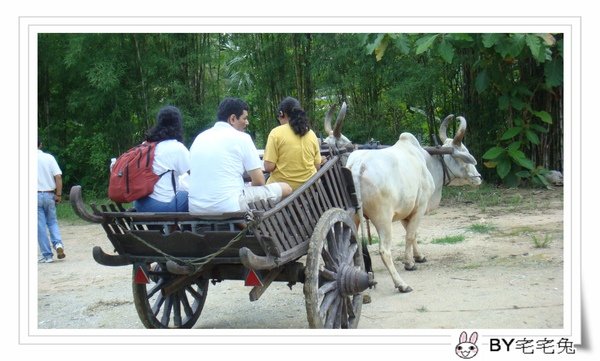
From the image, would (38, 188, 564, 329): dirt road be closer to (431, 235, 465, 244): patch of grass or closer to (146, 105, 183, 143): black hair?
(431, 235, 465, 244): patch of grass

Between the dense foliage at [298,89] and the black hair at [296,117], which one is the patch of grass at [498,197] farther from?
the black hair at [296,117]

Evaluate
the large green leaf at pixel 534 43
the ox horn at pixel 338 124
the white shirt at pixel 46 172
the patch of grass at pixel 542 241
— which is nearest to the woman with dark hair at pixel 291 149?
the large green leaf at pixel 534 43

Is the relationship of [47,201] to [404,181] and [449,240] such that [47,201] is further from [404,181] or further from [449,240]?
[449,240]

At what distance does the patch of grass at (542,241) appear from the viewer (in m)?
7.48

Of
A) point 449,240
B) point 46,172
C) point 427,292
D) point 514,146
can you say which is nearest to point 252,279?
point 427,292

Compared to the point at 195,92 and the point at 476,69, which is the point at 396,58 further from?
the point at 195,92

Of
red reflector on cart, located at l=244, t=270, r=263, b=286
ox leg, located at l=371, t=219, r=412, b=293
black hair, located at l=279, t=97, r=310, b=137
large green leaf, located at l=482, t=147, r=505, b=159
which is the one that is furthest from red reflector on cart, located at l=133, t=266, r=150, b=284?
large green leaf, located at l=482, t=147, r=505, b=159

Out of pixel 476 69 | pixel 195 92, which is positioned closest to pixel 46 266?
pixel 195 92

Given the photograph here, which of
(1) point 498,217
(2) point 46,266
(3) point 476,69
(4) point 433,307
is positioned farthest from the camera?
(3) point 476,69

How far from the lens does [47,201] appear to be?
832cm

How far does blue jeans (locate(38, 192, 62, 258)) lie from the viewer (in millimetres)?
8273

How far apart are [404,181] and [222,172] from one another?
99.9 inches

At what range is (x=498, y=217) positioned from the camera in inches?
377

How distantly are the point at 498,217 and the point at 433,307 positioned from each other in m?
4.34
